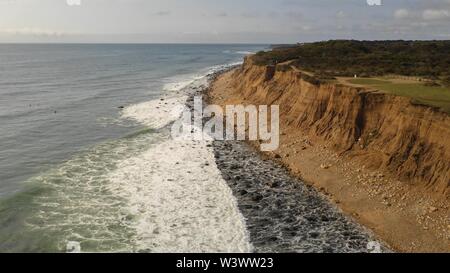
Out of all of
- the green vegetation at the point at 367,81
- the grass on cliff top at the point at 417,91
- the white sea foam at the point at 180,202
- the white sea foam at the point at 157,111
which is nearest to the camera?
the white sea foam at the point at 180,202

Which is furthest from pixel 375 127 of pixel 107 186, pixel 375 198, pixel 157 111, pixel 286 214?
pixel 157 111

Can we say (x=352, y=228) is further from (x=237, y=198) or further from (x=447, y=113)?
(x=447, y=113)

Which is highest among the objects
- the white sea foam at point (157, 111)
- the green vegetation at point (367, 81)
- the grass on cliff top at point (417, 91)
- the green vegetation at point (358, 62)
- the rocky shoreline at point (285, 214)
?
the green vegetation at point (358, 62)

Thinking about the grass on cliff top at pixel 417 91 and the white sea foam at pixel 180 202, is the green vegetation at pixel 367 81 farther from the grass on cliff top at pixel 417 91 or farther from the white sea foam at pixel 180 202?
the white sea foam at pixel 180 202

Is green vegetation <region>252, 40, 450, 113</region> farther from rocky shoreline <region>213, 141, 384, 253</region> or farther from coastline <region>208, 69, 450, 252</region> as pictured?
rocky shoreline <region>213, 141, 384, 253</region>

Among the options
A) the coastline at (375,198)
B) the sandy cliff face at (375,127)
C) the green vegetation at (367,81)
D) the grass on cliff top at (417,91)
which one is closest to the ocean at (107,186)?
the coastline at (375,198)
